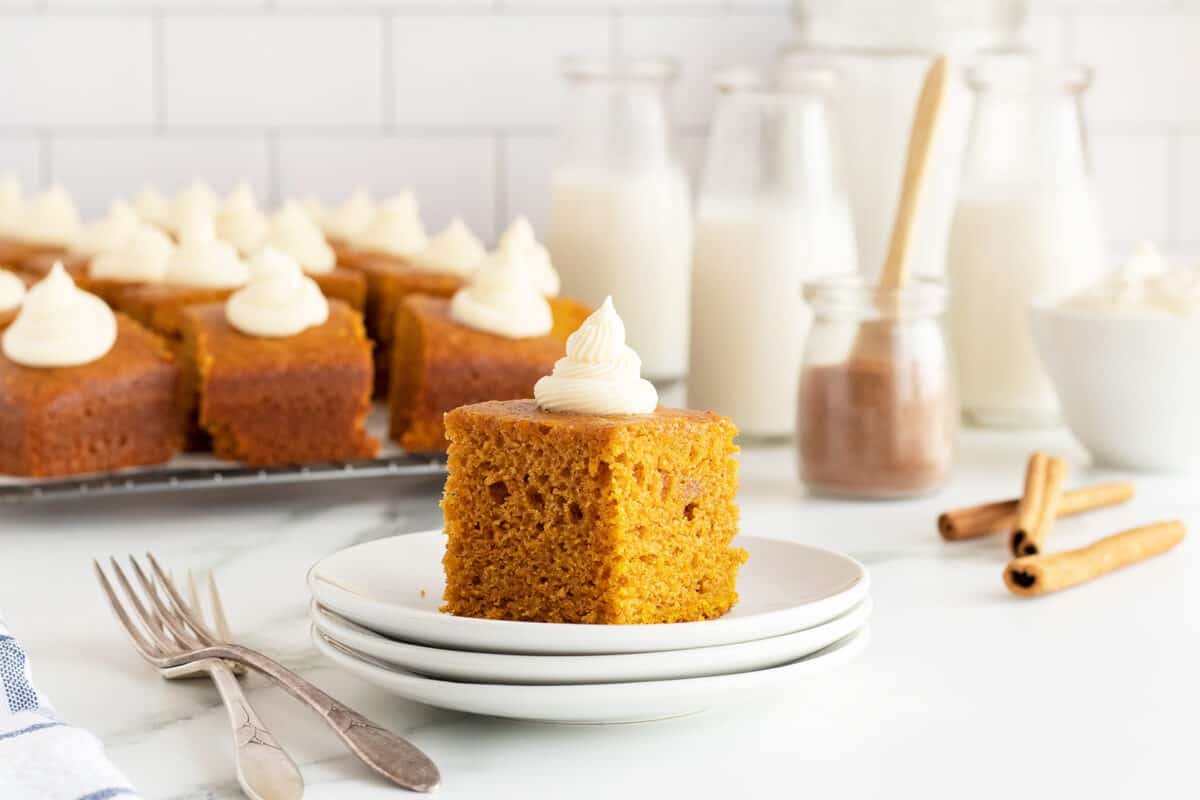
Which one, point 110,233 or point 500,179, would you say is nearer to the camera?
point 110,233

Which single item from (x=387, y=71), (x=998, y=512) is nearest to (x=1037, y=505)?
(x=998, y=512)

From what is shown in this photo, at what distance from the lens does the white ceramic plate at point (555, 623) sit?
31.8 inches

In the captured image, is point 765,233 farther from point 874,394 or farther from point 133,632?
point 133,632

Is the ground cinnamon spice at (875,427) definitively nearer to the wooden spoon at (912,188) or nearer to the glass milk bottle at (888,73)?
the wooden spoon at (912,188)

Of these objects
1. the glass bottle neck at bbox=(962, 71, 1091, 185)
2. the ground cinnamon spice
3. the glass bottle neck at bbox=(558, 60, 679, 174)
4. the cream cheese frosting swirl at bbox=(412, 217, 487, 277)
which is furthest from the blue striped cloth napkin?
the glass bottle neck at bbox=(962, 71, 1091, 185)

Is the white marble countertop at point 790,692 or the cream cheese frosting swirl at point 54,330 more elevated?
the cream cheese frosting swirl at point 54,330

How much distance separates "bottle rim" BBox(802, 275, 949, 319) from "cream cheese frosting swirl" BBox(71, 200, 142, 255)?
32.7 inches

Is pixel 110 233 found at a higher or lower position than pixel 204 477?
higher

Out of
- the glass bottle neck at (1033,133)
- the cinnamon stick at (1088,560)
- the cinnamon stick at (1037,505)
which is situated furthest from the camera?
the glass bottle neck at (1033,133)

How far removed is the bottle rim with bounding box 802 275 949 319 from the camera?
57.3 inches

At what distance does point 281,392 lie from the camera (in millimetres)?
1451

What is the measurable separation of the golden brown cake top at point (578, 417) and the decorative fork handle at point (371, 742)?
7.9 inches

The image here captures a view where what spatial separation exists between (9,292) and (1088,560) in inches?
42.2

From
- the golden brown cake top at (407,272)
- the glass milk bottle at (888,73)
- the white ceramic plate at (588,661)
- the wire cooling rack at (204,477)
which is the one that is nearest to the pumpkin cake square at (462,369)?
the wire cooling rack at (204,477)
